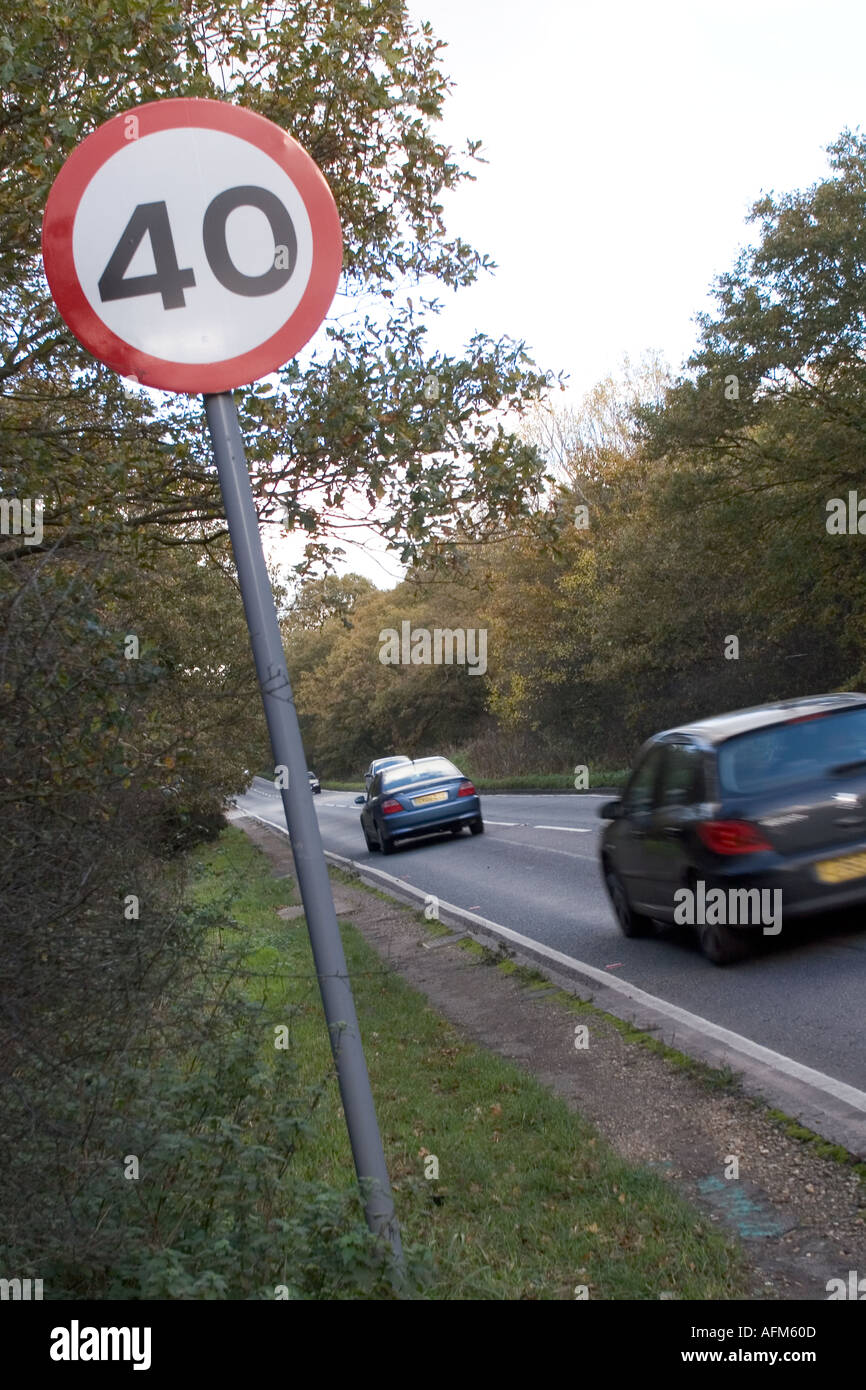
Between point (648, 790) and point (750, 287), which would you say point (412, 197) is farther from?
point (750, 287)

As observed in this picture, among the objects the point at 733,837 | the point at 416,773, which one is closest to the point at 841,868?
the point at 733,837

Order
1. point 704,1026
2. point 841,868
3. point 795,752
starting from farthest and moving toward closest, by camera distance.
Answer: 1. point 795,752
2. point 841,868
3. point 704,1026

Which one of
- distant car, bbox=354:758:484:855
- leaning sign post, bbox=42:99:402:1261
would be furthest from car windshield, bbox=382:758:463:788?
leaning sign post, bbox=42:99:402:1261

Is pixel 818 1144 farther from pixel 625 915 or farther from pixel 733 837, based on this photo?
pixel 625 915

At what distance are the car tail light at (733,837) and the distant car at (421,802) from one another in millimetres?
14736

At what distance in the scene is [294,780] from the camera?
2.86 m

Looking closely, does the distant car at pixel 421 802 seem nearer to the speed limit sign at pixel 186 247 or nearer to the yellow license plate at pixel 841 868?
the yellow license plate at pixel 841 868

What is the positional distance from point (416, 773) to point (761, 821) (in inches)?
608

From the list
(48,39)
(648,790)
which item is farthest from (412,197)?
(648,790)

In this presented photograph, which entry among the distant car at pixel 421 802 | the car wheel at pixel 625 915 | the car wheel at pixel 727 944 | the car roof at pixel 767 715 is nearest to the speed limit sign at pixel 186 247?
the car roof at pixel 767 715

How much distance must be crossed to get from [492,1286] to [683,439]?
24962 millimetres

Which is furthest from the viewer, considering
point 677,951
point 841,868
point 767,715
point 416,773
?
point 416,773

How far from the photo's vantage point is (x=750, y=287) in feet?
85.8

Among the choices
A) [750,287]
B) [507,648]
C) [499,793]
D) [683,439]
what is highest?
[750,287]
